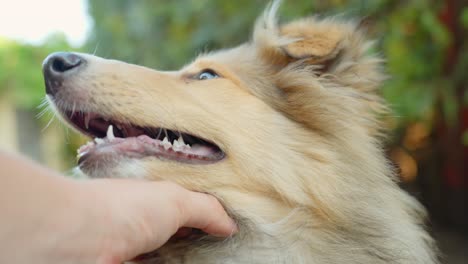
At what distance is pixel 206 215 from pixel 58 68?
0.88 metres

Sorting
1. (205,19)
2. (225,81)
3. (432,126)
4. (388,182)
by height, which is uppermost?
(205,19)

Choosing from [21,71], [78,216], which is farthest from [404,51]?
[21,71]

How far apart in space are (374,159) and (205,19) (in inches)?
152

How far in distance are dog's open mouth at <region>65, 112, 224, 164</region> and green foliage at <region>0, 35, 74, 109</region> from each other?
31.4ft

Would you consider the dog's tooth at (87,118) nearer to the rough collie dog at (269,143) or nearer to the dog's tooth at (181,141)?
the rough collie dog at (269,143)

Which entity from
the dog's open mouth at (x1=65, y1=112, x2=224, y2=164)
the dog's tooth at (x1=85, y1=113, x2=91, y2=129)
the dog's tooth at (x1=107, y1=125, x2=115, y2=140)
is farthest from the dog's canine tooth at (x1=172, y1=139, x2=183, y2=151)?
the dog's tooth at (x1=85, y1=113, x2=91, y2=129)

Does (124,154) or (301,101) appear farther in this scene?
(301,101)

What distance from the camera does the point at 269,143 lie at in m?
2.64

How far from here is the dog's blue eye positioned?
9.57 feet

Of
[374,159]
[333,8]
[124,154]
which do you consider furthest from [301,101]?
[333,8]

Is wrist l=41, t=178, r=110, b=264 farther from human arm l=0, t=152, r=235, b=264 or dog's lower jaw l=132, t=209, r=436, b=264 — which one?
dog's lower jaw l=132, t=209, r=436, b=264

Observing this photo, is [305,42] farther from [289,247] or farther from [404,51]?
[404,51]

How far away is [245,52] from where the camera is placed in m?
3.17

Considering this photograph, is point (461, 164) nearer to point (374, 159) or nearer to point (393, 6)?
point (393, 6)
